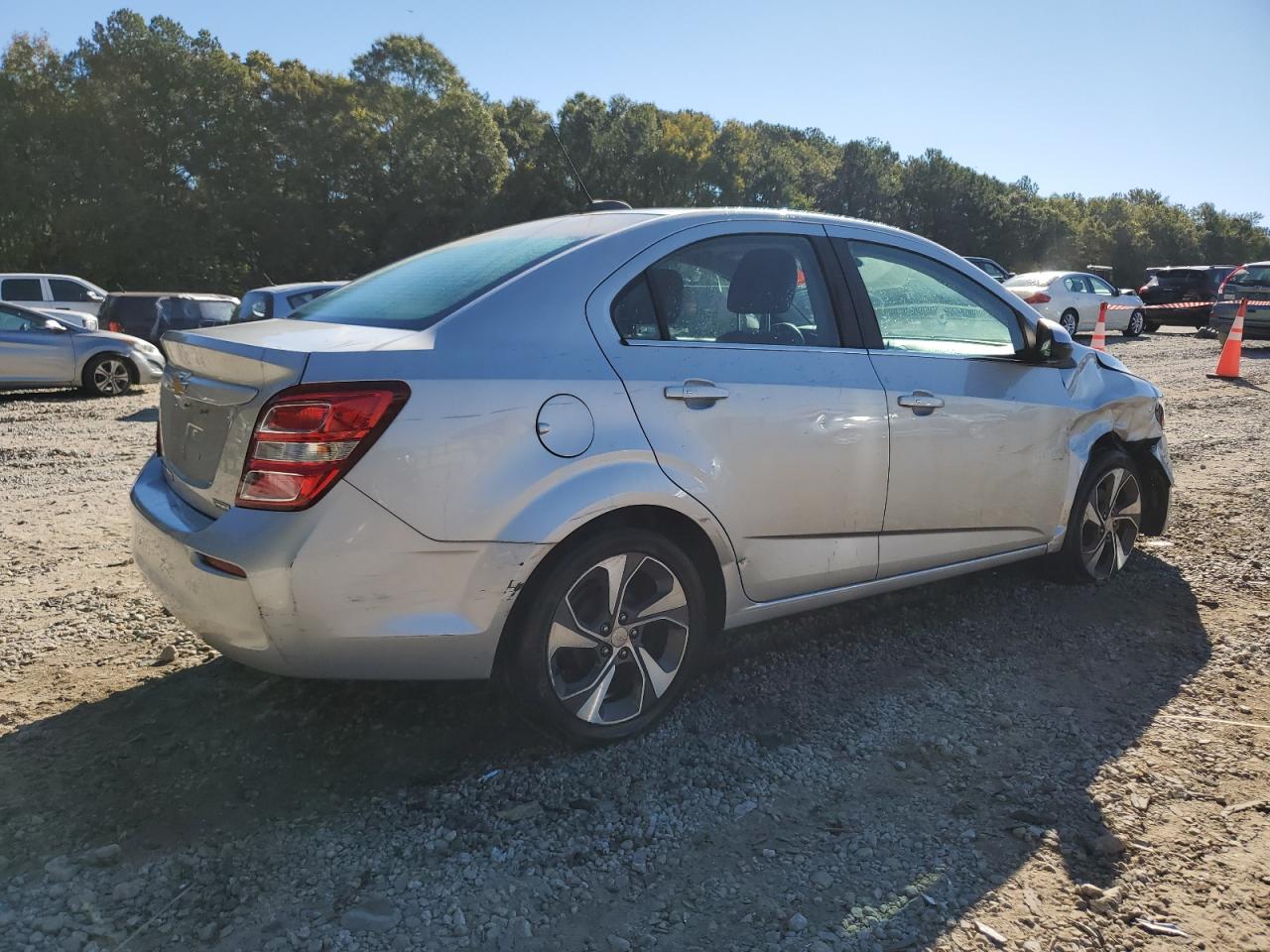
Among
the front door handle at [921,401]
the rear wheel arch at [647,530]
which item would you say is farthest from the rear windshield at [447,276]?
the front door handle at [921,401]

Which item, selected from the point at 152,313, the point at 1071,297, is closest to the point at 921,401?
the point at 152,313

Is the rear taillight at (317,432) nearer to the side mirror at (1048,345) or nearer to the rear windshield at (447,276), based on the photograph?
the rear windshield at (447,276)

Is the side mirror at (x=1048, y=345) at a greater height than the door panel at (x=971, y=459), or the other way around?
the side mirror at (x=1048, y=345)

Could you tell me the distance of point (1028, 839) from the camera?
2584 mm

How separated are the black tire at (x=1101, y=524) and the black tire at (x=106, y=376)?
12.1m

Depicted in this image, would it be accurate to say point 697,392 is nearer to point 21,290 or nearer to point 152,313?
point 152,313

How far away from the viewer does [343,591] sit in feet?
8.14

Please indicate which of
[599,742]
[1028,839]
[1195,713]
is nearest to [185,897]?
[599,742]

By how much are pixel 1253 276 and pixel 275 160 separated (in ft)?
132

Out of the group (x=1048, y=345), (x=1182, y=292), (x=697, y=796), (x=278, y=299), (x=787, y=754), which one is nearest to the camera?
(x=697, y=796)

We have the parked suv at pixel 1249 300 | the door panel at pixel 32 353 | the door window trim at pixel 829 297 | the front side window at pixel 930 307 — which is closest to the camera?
the door window trim at pixel 829 297

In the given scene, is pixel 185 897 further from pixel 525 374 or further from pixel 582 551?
pixel 525 374

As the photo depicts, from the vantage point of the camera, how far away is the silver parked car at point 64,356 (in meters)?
11.7

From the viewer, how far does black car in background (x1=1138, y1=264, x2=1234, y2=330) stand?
23.3m
